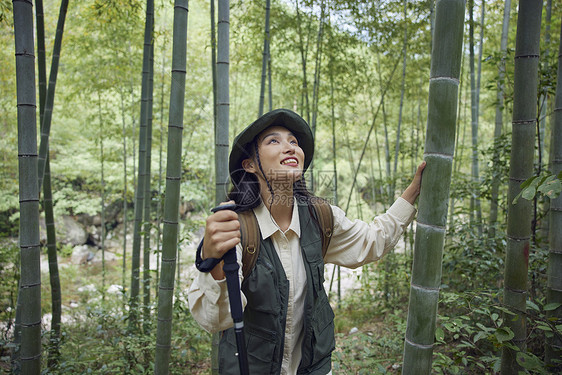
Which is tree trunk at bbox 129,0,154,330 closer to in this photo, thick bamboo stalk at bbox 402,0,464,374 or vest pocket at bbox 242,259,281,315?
vest pocket at bbox 242,259,281,315

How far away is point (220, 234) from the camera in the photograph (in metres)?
1.11

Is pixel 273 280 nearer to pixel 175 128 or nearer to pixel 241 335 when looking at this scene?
pixel 241 335

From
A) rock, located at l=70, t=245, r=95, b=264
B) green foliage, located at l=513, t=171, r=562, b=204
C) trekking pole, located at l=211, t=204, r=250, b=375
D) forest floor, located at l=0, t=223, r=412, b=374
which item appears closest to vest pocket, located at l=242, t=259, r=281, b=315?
trekking pole, located at l=211, t=204, r=250, b=375

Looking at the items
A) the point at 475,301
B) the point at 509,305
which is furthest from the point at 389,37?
the point at 509,305

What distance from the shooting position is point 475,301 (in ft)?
8.54

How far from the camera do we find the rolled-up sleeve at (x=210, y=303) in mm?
1143

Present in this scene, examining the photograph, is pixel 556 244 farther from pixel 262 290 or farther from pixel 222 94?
pixel 222 94

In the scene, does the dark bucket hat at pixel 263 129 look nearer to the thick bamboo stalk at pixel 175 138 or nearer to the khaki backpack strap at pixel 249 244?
the khaki backpack strap at pixel 249 244

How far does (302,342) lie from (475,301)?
1.76 meters

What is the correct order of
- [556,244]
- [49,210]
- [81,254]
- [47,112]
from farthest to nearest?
[81,254]
[49,210]
[47,112]
[556,244]

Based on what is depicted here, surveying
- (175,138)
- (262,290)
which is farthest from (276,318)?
(175,138)

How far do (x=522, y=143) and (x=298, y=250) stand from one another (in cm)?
105

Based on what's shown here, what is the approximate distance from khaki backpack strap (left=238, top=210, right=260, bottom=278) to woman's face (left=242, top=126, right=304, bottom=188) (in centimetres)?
22

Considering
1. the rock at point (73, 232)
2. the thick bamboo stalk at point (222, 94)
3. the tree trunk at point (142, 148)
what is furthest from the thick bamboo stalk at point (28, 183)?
the rock at point (73, 232)
